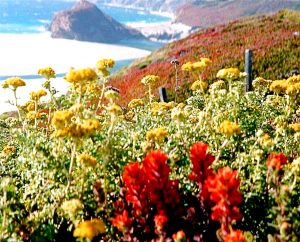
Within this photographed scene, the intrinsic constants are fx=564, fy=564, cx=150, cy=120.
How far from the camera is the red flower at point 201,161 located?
177 inches

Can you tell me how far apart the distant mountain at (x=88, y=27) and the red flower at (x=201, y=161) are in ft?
300

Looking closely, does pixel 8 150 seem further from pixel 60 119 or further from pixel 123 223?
pixel 123 223

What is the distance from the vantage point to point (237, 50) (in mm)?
30969

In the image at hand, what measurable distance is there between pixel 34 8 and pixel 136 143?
15728 cm

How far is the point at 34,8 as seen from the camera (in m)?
156

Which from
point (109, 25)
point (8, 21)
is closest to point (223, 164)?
point (109, 25)

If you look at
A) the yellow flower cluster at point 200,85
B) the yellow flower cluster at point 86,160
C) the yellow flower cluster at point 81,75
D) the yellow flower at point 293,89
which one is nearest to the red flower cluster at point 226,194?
the yellow flower cluster at point 86,160

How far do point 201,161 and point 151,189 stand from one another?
47 cm

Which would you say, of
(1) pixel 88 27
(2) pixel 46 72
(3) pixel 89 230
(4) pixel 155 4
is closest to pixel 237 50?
(2) pixel 46 72

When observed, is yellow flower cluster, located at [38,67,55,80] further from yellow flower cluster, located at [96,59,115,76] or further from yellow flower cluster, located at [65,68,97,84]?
yellow flower cluster, located at [65,68,97,84]

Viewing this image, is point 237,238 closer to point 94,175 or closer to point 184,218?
point 184,218

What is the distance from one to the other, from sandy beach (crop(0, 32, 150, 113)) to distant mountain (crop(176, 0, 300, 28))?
3888 cm

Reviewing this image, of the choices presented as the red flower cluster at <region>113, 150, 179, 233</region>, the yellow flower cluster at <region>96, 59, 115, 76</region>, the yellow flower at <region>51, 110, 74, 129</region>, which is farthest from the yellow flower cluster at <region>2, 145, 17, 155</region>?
the red flower cluster at <region>113, 150, 179, 233</region>

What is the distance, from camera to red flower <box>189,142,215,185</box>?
4504mm
